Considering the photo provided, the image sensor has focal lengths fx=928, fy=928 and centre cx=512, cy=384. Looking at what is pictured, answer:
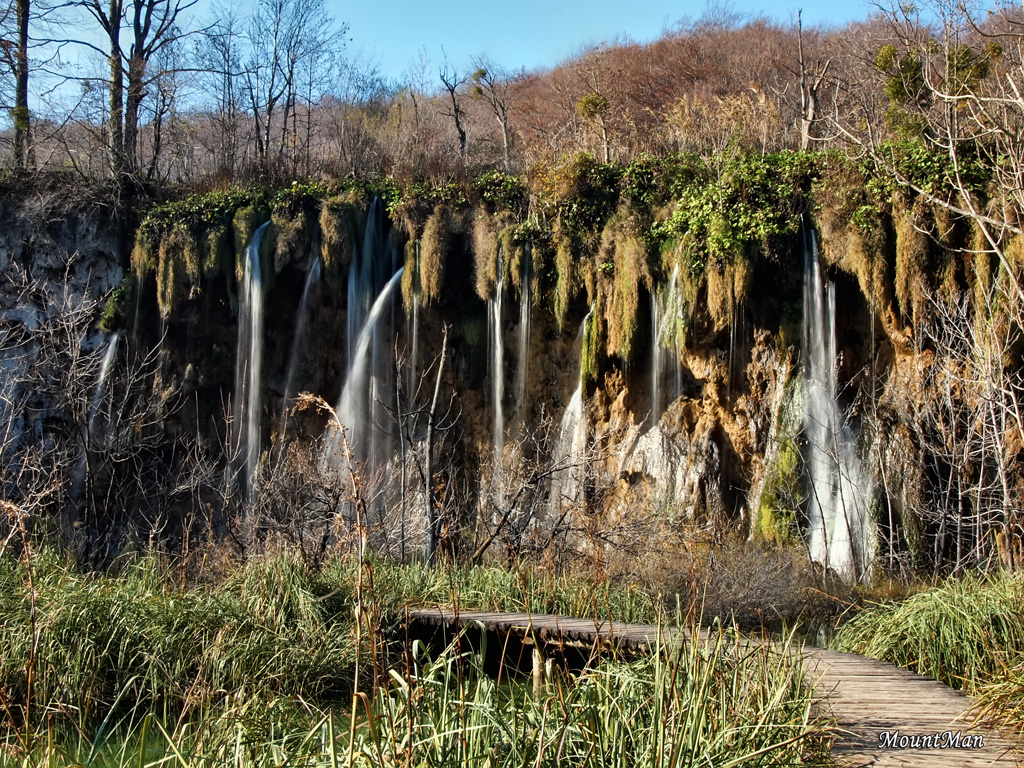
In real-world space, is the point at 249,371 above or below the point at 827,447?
above

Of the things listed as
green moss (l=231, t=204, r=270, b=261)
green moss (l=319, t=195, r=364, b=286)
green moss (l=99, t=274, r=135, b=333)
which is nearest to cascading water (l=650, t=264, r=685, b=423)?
green moss (l=319, t=195, r=364, b=286)

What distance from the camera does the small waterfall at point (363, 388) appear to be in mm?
15500

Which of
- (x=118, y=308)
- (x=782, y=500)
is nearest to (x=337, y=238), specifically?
(x=118, y=308)

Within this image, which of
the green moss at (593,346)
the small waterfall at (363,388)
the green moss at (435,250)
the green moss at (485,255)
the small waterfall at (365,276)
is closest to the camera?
the green moss at (593,346)

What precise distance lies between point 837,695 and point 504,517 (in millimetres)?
5297

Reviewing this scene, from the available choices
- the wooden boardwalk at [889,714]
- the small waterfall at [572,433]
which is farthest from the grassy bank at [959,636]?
the small waterfall at [572,433]

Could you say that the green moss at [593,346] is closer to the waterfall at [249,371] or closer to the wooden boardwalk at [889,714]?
the waterfall at [249,371]

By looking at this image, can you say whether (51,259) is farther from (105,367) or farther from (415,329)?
(415,329)

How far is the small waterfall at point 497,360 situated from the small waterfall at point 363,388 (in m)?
1.90

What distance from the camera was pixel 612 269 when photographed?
1427 centimetres

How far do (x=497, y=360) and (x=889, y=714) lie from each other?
11.0 meters

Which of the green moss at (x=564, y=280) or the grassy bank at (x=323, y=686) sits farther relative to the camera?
the green moss at (x=564, y=280)

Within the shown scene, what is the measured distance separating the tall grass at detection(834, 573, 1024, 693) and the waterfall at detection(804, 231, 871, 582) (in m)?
5.44

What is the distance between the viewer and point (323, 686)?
6.23m
